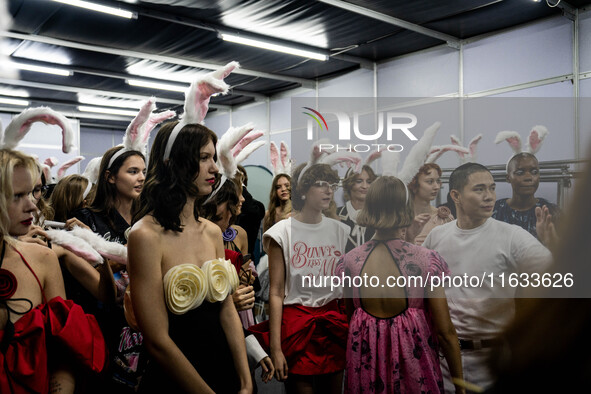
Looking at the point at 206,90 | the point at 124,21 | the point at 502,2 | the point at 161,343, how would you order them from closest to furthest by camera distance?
the point at 161,343, the point at 206,90, the point at 502,2, the point at 124,21

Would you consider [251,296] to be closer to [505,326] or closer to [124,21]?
[505,326]

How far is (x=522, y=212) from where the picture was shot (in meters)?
1.89

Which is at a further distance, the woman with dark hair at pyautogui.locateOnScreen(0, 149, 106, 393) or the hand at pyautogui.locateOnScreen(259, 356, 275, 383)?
the hand at pyautogui.locateOnScreen(259, 356, 275, 383)

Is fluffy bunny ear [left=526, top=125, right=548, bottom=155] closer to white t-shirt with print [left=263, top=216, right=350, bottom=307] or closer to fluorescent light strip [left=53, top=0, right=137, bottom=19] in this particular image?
white t-shirt with print [left=263, top=216, right=350, bottom=307]

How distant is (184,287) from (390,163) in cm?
Answer: 85

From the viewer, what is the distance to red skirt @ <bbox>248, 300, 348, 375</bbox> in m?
2.24

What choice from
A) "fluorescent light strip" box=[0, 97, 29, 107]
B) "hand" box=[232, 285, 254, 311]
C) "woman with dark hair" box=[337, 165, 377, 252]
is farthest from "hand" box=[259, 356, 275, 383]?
"fluorescent light strip" box=[0, 97, 29, 107]

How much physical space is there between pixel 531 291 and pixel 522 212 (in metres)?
1.55

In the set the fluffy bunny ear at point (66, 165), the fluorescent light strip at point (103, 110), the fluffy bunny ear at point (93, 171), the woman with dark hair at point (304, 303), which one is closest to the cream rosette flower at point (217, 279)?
the woman with dark hair at point (304, 303)

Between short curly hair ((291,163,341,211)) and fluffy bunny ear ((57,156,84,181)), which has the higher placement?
fluffy bunny ear ((57,156,84,181))

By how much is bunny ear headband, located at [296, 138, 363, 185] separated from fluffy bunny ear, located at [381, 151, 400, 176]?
3.9 inches

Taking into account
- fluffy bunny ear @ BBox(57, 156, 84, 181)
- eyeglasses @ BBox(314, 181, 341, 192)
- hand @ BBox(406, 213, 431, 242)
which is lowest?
hand @ BBox(406, 213, 431, 242)

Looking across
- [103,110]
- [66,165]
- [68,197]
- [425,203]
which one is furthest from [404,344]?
[103,110]

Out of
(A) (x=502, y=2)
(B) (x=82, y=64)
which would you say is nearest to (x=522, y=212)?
(A) (x=502, y=2)
